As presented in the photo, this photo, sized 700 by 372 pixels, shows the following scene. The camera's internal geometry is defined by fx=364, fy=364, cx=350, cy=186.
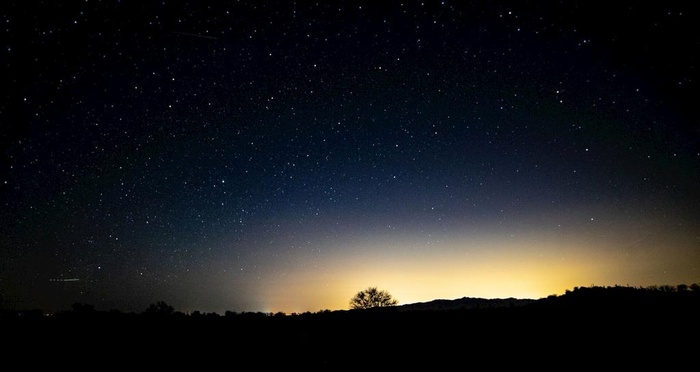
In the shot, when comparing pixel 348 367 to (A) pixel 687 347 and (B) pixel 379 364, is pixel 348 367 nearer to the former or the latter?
(B) pixel 379 364

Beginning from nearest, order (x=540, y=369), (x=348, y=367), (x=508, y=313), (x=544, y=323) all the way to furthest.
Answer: (x=540, y=369)
(x=348, y=367)
(x=544, y=323)
(x=508, y=313)

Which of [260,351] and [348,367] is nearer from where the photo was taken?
[348,367]

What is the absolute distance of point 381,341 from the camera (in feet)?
25.0

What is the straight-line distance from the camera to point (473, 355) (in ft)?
21.9

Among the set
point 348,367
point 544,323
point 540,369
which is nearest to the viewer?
point 540,369

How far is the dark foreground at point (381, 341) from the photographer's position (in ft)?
20.6

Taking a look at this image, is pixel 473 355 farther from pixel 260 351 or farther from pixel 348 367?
pixel 260 351

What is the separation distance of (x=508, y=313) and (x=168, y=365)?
7.76 m

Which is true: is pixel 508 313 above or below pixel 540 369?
above

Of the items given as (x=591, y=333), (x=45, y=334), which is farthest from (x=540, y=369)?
(x=45, y=334)

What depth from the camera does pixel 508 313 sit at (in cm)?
926

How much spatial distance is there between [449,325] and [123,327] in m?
7.45

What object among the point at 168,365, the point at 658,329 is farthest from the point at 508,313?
the point at 168,365

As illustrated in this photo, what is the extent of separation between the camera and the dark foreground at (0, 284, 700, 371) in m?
6.27
